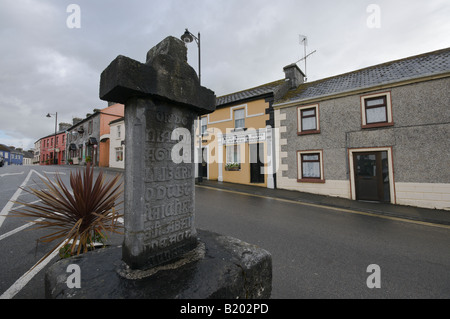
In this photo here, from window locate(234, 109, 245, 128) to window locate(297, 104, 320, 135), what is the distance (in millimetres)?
3877

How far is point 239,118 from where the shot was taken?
13.6 metres

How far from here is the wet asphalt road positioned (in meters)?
2.64

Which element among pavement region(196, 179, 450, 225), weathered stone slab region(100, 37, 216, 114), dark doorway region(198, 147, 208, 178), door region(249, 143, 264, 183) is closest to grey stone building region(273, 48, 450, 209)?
pavement region(196, 179, 450, 225)

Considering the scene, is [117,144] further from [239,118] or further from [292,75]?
[292,75]

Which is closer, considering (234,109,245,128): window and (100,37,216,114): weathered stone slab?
(100,37,216,114): weathered stone slab

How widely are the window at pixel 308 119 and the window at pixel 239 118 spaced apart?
3.88 meters

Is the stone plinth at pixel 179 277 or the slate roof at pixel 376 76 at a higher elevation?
the slate roof at pixel 376 76

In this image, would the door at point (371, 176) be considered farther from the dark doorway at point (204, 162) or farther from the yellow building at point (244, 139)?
the dark doorway at point (204, 162)

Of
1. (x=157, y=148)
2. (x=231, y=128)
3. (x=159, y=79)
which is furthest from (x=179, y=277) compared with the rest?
(x=231, y=128)

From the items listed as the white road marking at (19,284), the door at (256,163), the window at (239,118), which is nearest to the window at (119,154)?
the window at (239,118)

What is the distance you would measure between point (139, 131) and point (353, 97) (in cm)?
1033

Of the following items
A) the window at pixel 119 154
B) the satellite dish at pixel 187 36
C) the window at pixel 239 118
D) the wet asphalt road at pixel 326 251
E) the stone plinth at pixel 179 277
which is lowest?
the wet asphalt road at pixel 326 251

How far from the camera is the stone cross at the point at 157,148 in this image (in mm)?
1927

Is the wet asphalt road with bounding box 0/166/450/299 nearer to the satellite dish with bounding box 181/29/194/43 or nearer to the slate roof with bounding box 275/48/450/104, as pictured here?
the slate roof with bounding box 275/48/450/104
